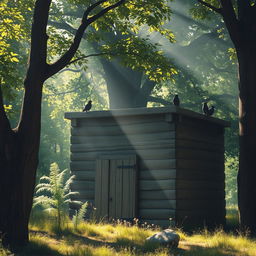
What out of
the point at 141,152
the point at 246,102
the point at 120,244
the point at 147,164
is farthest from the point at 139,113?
the point at 120,244

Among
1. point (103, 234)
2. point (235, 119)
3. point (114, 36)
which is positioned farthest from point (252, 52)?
point (235, 119)

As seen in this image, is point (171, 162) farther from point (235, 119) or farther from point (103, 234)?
point (235, 119)

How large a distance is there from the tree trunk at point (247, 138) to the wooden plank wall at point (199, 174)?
1766 millimetres

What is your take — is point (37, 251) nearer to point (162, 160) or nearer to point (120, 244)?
point (120, 244)

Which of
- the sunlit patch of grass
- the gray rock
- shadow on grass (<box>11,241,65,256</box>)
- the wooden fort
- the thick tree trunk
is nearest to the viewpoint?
the sunlit patch of grass

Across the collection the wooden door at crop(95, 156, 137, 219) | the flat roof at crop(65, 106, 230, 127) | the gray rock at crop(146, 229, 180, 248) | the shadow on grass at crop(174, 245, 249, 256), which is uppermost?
the flat roof at crop(65, 106, 230, 127)

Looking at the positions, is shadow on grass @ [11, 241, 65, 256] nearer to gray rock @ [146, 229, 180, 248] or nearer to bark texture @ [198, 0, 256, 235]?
gray rock @ [146, 229, 180, 248]

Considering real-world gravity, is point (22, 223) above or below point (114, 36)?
below

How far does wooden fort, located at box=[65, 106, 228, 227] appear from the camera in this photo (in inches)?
555

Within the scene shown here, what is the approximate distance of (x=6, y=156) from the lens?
1002cm

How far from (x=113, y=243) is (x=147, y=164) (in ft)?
12.1

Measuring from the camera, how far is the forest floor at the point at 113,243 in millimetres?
9625

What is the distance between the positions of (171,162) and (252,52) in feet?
12.3

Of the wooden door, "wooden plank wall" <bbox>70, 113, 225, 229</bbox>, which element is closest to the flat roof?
"wooden plank wall" <bbox>70, 113, 225, 229</bbox>
